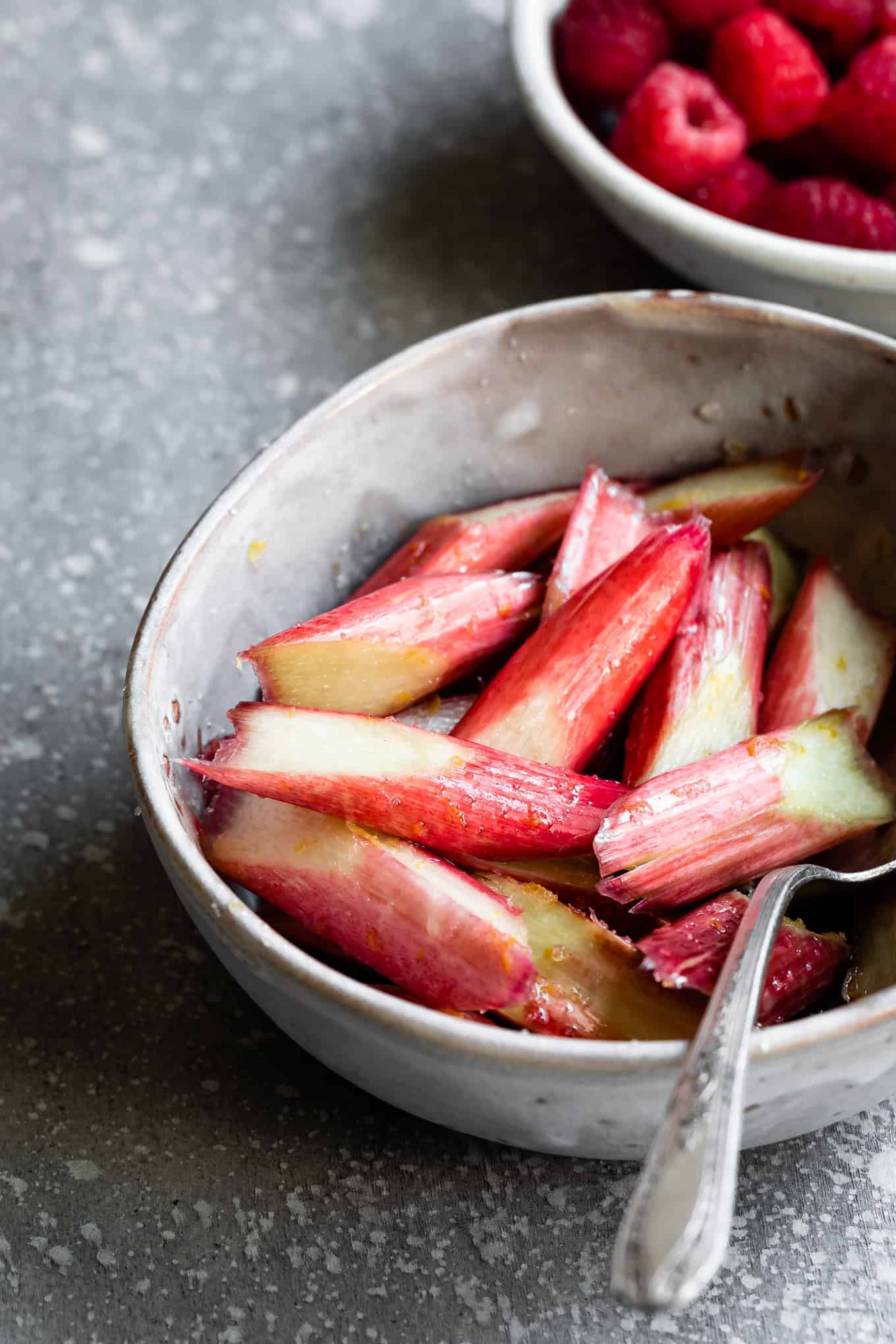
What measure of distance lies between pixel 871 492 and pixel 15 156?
0.79 meters

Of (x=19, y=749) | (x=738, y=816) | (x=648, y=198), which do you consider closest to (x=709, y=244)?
(x=648, y=198)

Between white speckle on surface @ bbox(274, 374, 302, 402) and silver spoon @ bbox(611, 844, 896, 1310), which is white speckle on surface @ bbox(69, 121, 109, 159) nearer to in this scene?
white speckle on surface @ bbox(274, 374, 302, 402)

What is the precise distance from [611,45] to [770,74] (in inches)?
4.7

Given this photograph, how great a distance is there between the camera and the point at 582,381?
28.6 inches

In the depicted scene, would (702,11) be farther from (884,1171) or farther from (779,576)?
(884,1171)

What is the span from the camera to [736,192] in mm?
874

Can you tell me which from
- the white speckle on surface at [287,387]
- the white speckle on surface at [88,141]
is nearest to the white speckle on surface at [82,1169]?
the white speckle on surface at [287,387]

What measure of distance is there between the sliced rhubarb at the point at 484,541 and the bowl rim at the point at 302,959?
0.28 feet

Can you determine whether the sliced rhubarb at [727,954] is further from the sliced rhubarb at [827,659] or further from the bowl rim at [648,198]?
the bowl rim at [648,198]

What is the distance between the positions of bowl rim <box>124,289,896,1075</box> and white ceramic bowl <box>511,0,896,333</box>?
0.14 m

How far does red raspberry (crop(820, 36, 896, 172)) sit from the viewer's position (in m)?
0.85

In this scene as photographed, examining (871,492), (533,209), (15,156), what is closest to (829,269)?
(871,492)

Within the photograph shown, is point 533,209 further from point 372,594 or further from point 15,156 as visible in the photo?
point 372,594

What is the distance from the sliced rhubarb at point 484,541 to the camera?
691mm
